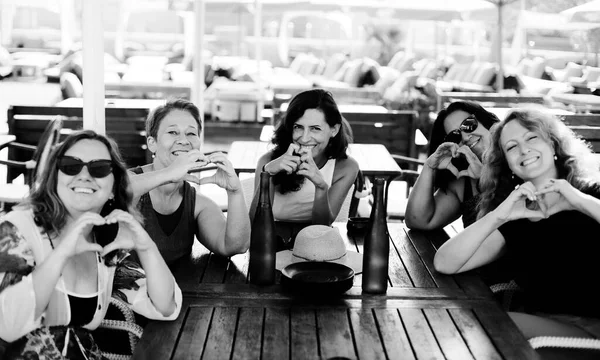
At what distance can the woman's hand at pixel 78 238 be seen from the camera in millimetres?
1935

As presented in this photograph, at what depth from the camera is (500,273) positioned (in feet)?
9.09

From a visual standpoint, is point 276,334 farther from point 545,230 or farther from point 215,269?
point 545,230

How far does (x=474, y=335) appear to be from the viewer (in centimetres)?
198

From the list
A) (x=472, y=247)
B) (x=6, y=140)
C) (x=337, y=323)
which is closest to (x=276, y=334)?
(x=337, y=323)

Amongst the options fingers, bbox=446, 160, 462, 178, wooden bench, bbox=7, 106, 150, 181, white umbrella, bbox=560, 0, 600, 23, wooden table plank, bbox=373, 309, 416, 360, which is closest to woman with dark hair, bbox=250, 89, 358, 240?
fingers, bbox=446, 160, 462, 178

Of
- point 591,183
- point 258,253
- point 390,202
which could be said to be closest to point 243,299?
point 258,253

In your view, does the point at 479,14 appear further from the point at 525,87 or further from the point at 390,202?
the point at 390,202

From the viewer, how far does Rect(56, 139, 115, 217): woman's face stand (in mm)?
2086

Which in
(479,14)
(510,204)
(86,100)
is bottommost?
(510,204)

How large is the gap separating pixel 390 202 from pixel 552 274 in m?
2.25

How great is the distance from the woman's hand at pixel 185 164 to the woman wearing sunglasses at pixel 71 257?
0.30 metres

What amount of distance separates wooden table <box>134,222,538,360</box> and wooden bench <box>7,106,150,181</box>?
308cm

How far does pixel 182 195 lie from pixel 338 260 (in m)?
0.61

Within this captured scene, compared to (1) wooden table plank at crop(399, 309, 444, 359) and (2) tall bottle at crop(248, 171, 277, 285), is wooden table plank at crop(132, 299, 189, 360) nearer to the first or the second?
(2) tall bottle at crop(248, 171, 277, 285)
